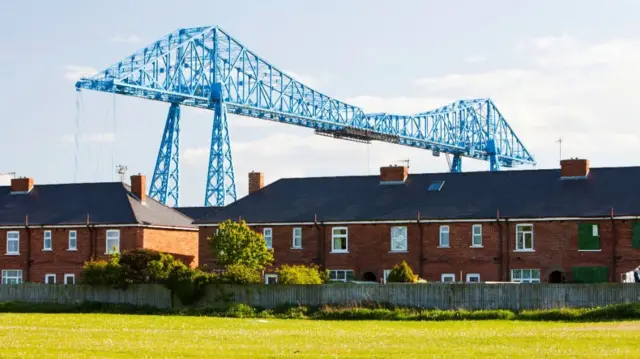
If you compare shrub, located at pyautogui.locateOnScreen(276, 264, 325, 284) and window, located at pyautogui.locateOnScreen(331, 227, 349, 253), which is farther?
window, located at pyautogui.locateOnScreen(331, 227, 349, 253)

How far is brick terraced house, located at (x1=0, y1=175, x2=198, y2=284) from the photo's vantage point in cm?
7206

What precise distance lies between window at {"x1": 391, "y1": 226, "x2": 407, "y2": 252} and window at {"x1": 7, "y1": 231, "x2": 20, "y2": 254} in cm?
2356

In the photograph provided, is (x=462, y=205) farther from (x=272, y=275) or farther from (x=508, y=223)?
(x=272, y=275)

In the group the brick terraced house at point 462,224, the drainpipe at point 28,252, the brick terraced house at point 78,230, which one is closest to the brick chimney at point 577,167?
the brick terraced house at point 462,224

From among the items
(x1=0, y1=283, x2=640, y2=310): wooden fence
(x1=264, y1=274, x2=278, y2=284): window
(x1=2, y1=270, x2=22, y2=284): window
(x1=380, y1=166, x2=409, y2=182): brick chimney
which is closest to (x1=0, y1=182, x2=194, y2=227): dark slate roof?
(x1=2, y1=270, x2=22, y2=284): window

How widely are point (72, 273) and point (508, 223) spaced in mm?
26496

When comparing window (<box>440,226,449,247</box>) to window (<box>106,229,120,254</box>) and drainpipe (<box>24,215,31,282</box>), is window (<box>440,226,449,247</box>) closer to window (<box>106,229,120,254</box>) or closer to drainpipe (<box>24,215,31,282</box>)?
window (<box>106,229,120,254</box>)

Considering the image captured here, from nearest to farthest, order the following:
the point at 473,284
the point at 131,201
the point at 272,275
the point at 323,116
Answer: the point at 473,284
the point at 272,275
the point at 131,201
the point at 323,116

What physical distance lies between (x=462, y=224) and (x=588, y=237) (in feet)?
22.6

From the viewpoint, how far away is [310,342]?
35.0 m

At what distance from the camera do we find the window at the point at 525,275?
63.5 meters

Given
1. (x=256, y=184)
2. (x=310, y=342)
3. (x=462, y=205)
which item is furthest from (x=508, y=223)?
(x=310, y=342)

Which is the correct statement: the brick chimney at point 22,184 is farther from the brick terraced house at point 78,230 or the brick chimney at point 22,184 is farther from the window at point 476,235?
the window at point 476,235

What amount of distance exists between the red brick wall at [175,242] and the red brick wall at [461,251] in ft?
11.9
